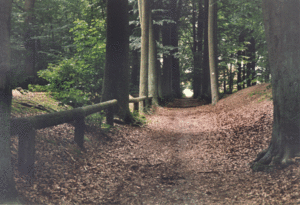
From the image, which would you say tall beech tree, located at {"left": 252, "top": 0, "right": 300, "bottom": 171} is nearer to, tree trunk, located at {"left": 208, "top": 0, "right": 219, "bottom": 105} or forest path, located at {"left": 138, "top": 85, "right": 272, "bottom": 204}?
forest path, located at {"left": 138, "top": 85, "right": 272, "bottom": 204}

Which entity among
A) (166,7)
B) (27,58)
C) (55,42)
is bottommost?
(27,58)

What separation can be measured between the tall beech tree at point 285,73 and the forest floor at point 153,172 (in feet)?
1.30

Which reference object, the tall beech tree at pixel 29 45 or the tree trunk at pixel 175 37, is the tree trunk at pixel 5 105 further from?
the tree trunk at pixel 175 37

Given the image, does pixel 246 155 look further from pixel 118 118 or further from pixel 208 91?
pixel 208 91

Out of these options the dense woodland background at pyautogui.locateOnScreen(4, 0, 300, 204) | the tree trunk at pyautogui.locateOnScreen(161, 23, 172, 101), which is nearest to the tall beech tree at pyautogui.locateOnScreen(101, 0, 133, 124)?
the dense woodland background at pyautogui.locateOnScreen(4, 0, 300, 204)

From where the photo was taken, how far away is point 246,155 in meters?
5.71

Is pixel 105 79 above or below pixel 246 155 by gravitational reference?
above

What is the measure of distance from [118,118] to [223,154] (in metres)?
4.10

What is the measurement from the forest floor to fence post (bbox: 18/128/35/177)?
0.13 meters

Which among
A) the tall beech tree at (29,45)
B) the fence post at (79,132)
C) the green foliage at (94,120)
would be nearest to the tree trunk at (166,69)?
the tall beech tree at (29,45)

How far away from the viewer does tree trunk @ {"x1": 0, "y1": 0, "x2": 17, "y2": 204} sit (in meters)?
2.84

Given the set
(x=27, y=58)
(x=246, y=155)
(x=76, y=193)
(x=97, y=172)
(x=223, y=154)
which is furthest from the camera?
(x=27, y=58)

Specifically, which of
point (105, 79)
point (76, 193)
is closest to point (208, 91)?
point (105, 79)

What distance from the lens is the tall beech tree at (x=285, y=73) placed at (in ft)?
14.1
